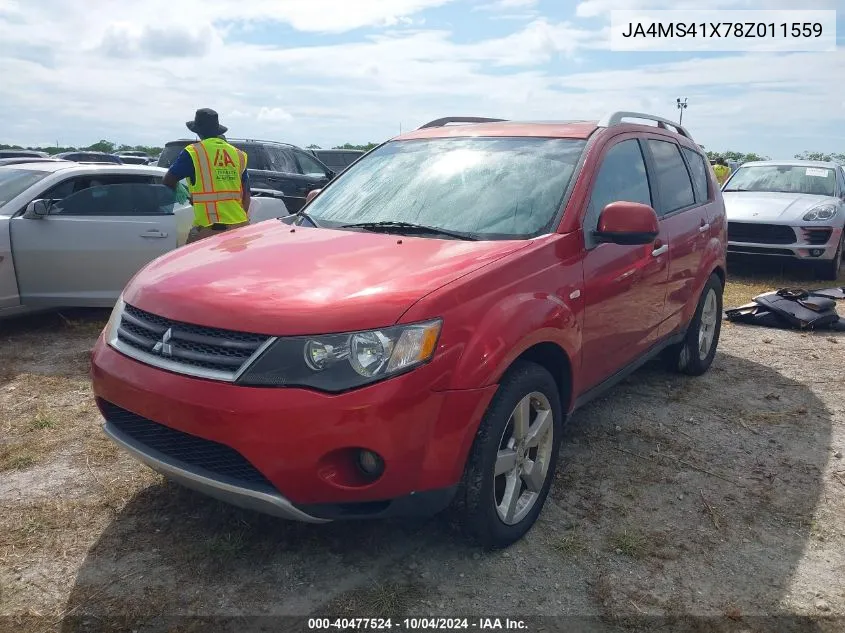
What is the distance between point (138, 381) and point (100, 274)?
3878 millimetres

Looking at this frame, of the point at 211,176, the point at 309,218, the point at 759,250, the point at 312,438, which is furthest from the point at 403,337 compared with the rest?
the point at 759,250

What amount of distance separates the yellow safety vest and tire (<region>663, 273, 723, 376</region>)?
3727mm

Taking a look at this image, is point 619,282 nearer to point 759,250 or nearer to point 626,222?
point 626,222

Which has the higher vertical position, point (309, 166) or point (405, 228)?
point (309, 166)

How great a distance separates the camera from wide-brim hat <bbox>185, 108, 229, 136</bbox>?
5.95 metres

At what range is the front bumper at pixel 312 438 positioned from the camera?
2.35m

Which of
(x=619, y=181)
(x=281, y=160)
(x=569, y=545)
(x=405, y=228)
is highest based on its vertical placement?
(x=281, y=160)

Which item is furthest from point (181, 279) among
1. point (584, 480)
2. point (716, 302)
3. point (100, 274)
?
point (716, 302)

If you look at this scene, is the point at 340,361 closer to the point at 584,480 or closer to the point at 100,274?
the point at 584,480

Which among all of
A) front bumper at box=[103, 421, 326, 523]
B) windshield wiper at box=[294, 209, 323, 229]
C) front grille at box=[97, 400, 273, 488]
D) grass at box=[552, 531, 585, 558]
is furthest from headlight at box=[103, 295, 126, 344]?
grass at box=[552, 531, 585, 558]

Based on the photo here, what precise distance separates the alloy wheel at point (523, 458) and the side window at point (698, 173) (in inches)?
107

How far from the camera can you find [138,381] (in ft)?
8.60

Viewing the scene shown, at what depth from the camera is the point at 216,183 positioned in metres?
5.95

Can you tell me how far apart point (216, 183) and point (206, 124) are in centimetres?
52
